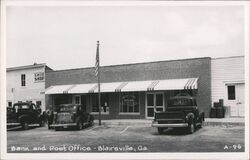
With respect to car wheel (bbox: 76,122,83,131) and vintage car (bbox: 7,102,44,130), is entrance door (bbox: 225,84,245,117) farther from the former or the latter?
vintage car (bbox: 7,102,44,130)

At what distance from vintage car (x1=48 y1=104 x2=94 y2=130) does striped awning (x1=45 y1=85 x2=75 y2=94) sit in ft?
8.83

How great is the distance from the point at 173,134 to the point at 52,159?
11.9 ft

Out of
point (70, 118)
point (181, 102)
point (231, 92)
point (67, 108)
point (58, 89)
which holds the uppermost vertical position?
point (58, 89)

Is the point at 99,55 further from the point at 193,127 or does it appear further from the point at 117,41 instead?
the point at 193,127

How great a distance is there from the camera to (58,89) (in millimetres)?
16031

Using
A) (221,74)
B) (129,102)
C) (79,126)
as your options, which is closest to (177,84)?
(221,74)

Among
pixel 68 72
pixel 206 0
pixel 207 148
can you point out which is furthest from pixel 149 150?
pixel 68 72

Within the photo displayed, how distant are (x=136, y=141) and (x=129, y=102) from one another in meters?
6.09

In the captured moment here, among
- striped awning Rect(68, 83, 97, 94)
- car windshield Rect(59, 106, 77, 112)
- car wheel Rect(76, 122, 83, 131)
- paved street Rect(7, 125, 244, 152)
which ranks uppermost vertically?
striped awning Rect(68, 83, 97, 94)

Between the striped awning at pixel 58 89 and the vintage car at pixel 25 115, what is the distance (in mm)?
1785

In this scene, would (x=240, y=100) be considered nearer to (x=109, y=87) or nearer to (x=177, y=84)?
(x=177, y=84)

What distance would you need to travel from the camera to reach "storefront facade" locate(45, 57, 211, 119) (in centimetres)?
1358

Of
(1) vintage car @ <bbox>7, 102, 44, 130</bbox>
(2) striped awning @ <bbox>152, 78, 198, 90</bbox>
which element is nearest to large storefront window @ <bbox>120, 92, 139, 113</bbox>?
(2) striped awning @ <bbox>152, 78, 198, 90</bbox>

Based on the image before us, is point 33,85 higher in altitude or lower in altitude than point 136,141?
higher
